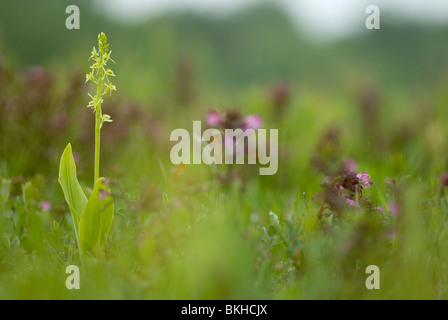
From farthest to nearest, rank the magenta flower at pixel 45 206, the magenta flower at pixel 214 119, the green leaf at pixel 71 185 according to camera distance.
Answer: the magenta flower at pixel 45 206 < the magenta flower at pixel 214 119 < the green leaf at pixel 71 185

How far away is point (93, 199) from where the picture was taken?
5.64ft

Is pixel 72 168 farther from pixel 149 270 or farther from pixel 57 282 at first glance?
pixel 149 270

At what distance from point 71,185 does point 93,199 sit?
0.53ft

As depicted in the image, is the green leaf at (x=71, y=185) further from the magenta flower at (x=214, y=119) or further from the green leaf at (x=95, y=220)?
the magenta flower at (x=214, y=119)

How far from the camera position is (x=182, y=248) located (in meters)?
1.68

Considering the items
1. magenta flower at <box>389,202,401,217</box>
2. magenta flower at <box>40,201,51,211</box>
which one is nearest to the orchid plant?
magenta flower at <box>40,201,51,211</box>

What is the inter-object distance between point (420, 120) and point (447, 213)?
3.37 meters

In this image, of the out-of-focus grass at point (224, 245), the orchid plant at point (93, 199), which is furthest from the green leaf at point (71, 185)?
the out-of-focus grass at point (224, 245)

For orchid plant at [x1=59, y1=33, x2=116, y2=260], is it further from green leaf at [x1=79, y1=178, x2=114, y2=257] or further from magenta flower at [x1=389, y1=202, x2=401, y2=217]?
magenta flower at [x1=389, y1=202, x2=401, y2=217]

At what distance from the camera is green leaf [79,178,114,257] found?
5.62ft

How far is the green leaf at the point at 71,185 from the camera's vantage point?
1801mm

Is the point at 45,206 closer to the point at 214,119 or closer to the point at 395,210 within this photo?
the point at 214,119

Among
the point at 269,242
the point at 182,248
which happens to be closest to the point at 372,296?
the point at 269,242

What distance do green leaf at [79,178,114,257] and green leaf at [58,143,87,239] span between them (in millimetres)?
85
